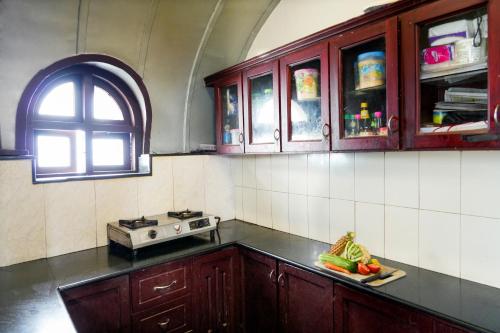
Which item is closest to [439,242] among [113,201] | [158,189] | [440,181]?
[440,181]

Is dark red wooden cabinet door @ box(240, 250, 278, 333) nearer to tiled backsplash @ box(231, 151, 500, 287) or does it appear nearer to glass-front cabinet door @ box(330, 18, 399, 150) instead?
tiled backsplash @ box(231, 151, 500, 287)

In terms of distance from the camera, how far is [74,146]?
7.29 ft

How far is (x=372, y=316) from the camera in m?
1.43

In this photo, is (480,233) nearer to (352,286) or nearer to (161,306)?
(352,286)

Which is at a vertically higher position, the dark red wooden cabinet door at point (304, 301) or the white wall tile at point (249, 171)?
the white wall tile at point (249, 171)

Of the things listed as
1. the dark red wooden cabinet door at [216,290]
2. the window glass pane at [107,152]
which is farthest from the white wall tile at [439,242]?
the window glass pane at [107,152]

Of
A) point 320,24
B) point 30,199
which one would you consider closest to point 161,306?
point 30,199

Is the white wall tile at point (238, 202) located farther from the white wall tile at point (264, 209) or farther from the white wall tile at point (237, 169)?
the white wall tile at point (264, 209)

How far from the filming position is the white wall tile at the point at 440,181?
4.93 feet

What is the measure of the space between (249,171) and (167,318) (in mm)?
1200

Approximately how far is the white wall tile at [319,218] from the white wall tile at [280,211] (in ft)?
0.70

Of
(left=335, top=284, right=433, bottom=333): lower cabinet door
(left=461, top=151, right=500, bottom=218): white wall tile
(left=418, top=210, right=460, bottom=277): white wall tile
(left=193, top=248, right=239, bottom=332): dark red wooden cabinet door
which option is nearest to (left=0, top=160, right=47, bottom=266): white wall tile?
(left=193, top=248, right=239, bottom=332): dark red wooden cabinet door

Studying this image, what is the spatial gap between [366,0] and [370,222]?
1171 mm

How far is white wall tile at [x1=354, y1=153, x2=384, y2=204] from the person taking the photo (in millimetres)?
1793
